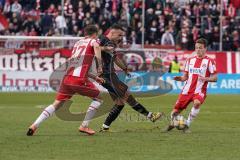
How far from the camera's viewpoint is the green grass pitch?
11367 mm

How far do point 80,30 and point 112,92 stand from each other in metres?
20.6

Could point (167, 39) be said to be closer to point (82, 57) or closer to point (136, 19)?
point (136, 19)

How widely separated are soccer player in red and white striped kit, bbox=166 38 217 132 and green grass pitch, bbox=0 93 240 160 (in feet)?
1.86

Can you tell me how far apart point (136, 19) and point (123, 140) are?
22.9m

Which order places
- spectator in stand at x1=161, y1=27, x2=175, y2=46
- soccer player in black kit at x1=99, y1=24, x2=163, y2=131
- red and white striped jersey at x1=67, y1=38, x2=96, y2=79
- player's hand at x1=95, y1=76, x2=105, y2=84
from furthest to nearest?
spectator in stand at x1=161, y1=27, x2=175, y2=46, soccer player in black kit at x1=99, y1=24, x2=163, y2=131, red and white striped jersey at x1=67, y1=38, x2=96, y2=79, player's hand at x1=95, y1=76, x2=105, y2=84

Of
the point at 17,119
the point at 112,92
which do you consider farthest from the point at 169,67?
the point at 112,92

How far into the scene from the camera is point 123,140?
13.5 m

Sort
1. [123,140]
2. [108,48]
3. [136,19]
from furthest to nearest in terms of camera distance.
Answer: [136,19] < [108,48] < [123,140]

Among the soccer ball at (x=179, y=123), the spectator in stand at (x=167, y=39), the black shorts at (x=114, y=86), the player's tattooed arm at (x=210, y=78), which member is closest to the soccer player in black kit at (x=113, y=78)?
the black shorts at (x=114, y=86)

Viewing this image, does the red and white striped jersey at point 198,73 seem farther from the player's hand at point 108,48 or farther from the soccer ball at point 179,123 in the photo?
the player's hand at point 108,48

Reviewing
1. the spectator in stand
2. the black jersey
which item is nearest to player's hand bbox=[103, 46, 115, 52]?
the black jersey

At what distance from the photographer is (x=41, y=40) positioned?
3288cm

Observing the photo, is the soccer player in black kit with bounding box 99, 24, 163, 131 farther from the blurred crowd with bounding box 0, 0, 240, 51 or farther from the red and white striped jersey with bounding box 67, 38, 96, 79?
the blurred crowd with bounding box 0, 0, 240, 51

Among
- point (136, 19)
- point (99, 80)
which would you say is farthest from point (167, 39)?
point (99, 80)
